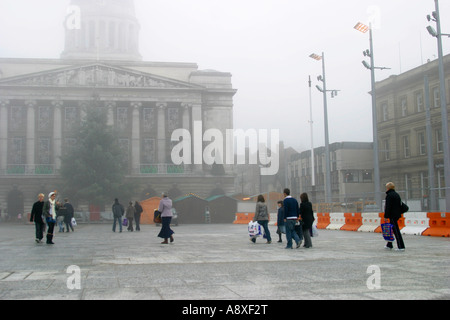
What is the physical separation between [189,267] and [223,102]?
206 feet

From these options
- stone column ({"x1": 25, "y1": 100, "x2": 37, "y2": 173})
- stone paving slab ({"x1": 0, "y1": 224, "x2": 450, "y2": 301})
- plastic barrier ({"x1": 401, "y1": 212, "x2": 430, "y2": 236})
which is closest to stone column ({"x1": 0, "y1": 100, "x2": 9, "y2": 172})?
stone column ({"x1": 25, "y1": 100, "x2": 37, "y2": 173})

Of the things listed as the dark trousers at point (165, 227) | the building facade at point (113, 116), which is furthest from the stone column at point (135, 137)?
the dark trousers at point (165, 227)

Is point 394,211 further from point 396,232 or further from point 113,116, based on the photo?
point 113,116

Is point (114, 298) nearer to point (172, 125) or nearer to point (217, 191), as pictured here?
point (217, 191)

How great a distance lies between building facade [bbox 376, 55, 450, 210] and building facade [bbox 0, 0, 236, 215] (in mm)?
19796

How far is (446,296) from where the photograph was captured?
6.74 metres

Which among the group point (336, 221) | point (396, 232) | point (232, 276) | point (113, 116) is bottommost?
point (232, 276)

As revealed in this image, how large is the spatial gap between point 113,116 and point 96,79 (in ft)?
16.9

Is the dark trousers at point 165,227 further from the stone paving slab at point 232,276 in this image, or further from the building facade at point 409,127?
the building facade at point 409,127

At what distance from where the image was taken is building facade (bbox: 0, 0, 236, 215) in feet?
214

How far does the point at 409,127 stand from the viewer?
55219 mm

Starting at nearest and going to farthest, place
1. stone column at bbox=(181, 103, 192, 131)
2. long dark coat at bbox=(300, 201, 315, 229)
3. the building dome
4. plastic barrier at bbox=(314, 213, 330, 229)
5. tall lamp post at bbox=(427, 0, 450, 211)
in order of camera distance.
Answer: long dark coat at bbox=(300, 201, 315, 229) → tall lamp post at bbox=(427, 0, 450, 211) → plastic barrier at bbox=(314, 213, 330, 229) → stone column at bbox=(181, 103, 192, 131) → the building dome

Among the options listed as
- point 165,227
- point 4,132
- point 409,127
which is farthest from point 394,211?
point 4,132

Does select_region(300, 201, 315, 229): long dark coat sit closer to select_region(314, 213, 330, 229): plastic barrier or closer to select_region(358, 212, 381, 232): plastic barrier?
select_region(358, 212, 381, 232): plastic barrier
